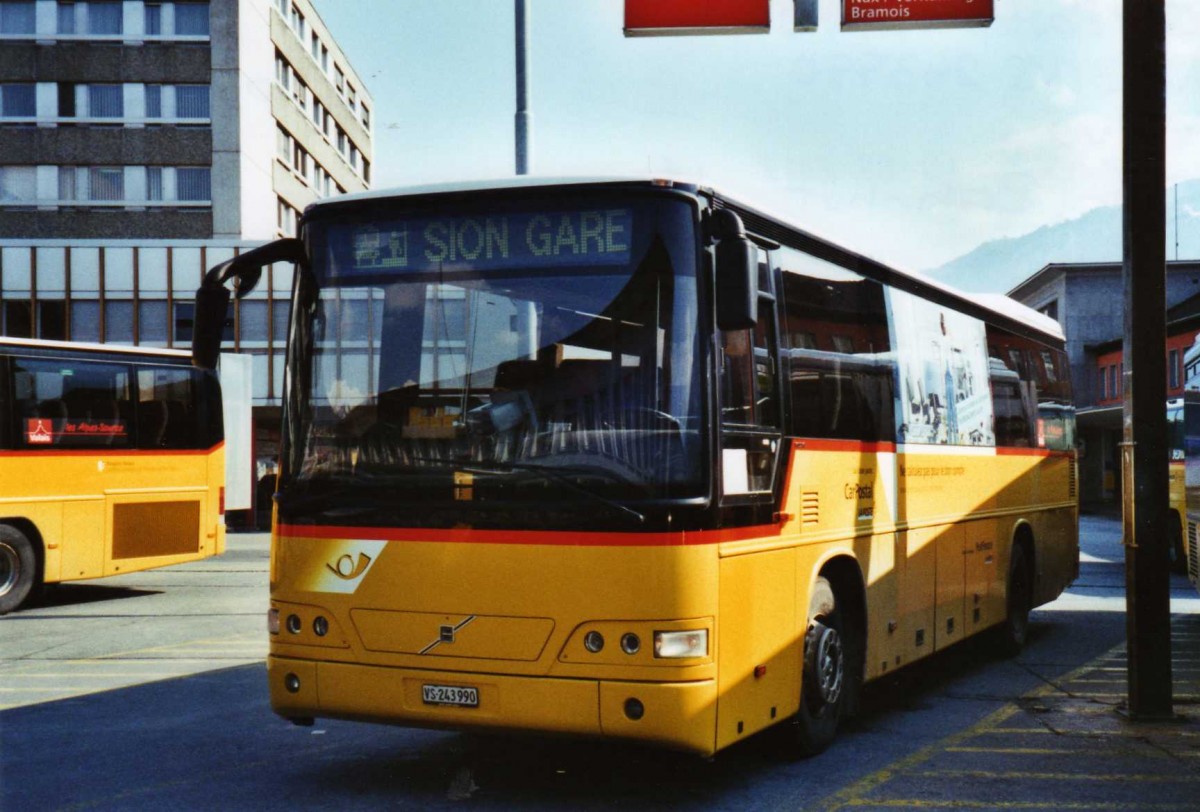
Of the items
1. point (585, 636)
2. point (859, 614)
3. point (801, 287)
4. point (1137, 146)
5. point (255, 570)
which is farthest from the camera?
point (255, 570)

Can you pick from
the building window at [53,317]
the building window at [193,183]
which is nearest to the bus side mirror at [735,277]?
the building window at [53,317]

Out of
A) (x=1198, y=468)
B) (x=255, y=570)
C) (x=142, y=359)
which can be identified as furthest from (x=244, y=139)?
(x=1198, y=468)

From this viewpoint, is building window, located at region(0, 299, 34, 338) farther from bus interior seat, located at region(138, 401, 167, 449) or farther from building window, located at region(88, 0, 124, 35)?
bus interior seat, located at region(138, 401, 167, 449)

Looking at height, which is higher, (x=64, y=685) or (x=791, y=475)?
(x=791, y=475)

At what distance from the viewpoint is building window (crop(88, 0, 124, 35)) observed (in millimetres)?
48938

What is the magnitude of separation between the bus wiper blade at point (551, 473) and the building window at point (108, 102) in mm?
46698

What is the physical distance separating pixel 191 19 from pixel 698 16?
42758mm

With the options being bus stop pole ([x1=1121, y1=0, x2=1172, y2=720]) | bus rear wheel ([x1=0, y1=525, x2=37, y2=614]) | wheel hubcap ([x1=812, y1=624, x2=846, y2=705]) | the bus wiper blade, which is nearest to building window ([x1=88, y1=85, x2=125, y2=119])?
bus rear wheel ([x1=0, y1=525, x2=37, y2=614])

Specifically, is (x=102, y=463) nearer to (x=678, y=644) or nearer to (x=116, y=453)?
(x=116, y=453)

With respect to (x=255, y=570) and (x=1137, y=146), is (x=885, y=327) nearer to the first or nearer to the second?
(x=1137, y=146)

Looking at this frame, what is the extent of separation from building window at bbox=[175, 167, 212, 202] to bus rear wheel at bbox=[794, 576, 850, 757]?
144 ft

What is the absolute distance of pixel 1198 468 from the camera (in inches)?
552

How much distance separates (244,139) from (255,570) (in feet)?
95.6

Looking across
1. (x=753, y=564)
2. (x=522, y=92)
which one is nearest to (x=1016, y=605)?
(x=753, y=564)
